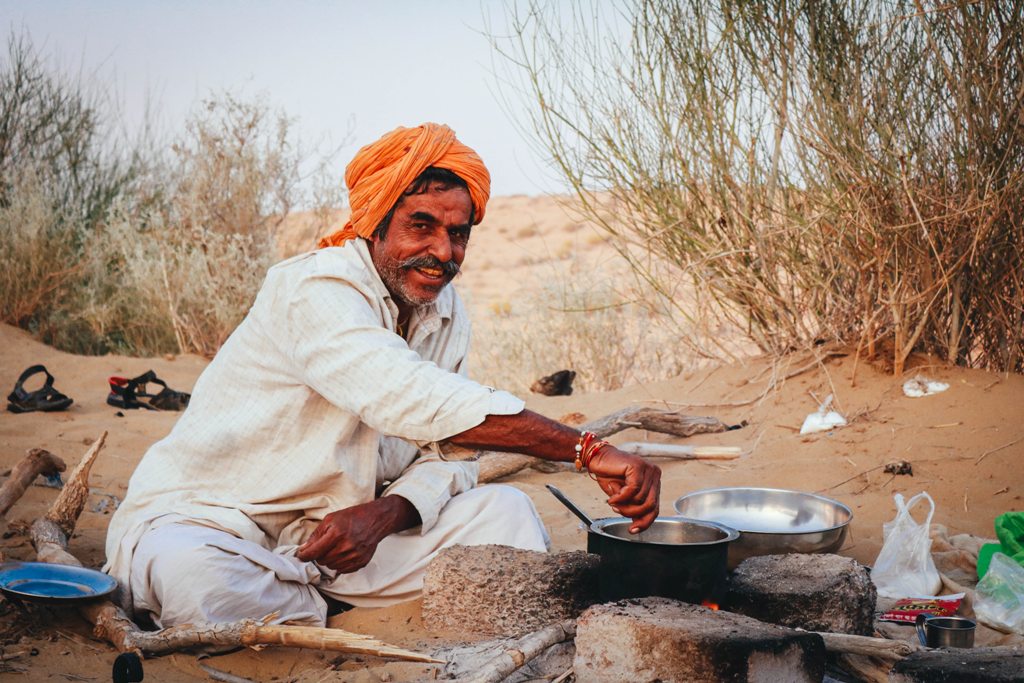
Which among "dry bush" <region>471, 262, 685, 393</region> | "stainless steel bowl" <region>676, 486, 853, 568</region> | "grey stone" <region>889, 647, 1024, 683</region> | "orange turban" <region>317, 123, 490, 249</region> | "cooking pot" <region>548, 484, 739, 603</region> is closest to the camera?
"grey stone" <region>889, 647, 1024, 683</region>

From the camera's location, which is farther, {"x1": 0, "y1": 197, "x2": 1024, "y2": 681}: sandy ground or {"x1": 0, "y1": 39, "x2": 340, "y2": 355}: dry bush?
{"x1": 0, "y1": 39, "x2": 340, "y2": 355}: dry bush

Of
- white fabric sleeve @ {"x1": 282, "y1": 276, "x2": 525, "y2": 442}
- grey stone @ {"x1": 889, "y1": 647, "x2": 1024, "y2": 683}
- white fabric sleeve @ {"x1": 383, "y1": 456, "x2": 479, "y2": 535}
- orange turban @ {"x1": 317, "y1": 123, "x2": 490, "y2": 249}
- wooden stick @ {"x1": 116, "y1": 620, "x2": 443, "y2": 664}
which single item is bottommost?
wooden stick @ {"x1": 116, "y1": 620, "x2": 443, "y2": 664}

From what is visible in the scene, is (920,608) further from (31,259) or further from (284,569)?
(31,259)

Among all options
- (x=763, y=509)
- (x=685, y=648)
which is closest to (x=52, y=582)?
(x=685, y=648)

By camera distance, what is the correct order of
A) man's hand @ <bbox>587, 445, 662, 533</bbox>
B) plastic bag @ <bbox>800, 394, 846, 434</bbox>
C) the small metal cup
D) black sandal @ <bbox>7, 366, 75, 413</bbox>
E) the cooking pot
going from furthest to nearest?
black sandal @ <bbox>7, 366, 75, 413</bbox> → plastic bag @ <bbox>800, 394, 846, 434</bbox> → the small metal cup → the cooking pot → man's hand @ <bbox>587, 445, 662, 533</bbox>

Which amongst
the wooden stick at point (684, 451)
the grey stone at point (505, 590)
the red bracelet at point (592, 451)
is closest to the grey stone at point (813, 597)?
the grey stone at point (505, 590)

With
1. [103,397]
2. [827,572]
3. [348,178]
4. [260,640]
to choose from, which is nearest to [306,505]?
[260,640]

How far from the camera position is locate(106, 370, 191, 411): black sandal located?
6160mm

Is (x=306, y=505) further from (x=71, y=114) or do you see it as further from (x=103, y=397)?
(x=71, y=114)

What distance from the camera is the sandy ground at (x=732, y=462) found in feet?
8.42

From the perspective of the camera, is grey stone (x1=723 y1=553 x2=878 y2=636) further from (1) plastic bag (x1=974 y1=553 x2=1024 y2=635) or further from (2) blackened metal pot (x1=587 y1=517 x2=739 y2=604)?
(1) plastic bag (x1=974 y1=553 x2=1024 y2=635)

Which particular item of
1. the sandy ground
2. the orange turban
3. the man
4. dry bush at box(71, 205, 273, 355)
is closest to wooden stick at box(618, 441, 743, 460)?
the sandy ground

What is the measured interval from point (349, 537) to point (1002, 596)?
6.52ft

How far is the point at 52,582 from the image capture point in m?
2.76
